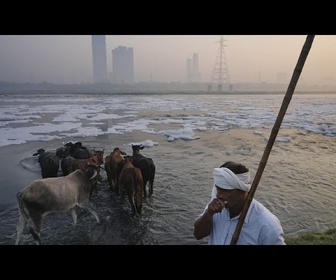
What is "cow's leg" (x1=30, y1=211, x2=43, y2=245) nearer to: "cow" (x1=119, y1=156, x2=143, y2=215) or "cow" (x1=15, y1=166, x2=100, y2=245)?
"cow" (x1=15, y1=166, x2=100, y2=245)

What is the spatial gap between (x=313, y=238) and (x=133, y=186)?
2015 millimetres

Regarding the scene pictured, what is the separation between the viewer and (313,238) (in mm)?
2865

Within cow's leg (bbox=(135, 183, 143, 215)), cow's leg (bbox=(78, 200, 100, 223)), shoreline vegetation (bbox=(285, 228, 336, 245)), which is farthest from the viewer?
cow's leg (bbox=(135, 183, 143, 215))

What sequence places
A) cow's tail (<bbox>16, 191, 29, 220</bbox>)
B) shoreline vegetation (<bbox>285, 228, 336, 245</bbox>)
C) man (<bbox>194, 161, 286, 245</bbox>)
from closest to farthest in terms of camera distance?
man (<bbox>194, 161, 286, 245</bbox>) → cow's tail (<bbox>16, 191, 29, 220</bbox>) → shoreline vegetation (<bbox>285, 228, 336, 245</bbox>)

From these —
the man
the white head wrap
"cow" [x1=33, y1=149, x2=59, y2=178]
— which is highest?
the white head wrap

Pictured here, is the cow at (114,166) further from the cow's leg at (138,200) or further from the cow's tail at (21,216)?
the cow's tail at (21,216)

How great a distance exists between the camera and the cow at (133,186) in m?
3.61

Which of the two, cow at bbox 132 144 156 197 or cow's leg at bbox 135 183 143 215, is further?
cow at bbox 132 144 156 197

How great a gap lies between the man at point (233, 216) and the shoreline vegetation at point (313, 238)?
59.0 inches

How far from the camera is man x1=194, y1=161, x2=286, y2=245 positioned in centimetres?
142

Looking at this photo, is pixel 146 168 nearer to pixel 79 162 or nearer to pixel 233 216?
pixel 79 162

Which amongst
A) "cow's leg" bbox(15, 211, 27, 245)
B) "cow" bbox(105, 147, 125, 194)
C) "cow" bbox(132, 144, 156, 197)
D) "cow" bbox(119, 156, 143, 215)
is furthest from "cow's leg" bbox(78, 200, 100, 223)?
"cow" bbox(132, 144, 156, 197)

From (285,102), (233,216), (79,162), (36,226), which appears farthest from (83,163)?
(285,102)
